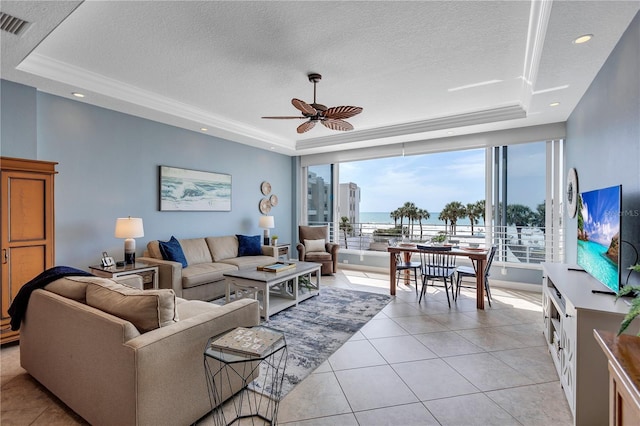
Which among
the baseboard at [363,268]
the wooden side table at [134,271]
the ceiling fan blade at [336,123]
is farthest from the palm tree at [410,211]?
the wooden side table at [134,271]

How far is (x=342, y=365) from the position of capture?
245cm

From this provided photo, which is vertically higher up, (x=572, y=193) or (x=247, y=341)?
(x=572, y=193)

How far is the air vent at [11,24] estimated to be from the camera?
79.7 inches

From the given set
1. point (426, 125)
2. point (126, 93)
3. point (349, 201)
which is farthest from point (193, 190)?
point (426, 125)

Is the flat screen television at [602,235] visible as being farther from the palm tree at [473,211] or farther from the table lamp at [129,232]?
the table lamp at [129,232]

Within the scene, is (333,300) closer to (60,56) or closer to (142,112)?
(142,112)

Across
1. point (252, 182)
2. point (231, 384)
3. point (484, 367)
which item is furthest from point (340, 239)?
point (231, 384)

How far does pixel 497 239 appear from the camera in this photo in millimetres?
5027

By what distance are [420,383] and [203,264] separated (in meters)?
3.41

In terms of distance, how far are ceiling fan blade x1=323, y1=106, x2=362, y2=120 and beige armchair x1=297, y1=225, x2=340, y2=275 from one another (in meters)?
3.14

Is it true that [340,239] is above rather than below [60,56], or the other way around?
below

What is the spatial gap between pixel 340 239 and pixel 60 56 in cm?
562

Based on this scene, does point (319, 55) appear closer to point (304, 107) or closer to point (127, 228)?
point (304, 107)

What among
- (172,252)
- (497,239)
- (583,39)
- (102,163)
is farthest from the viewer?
(497,239)
